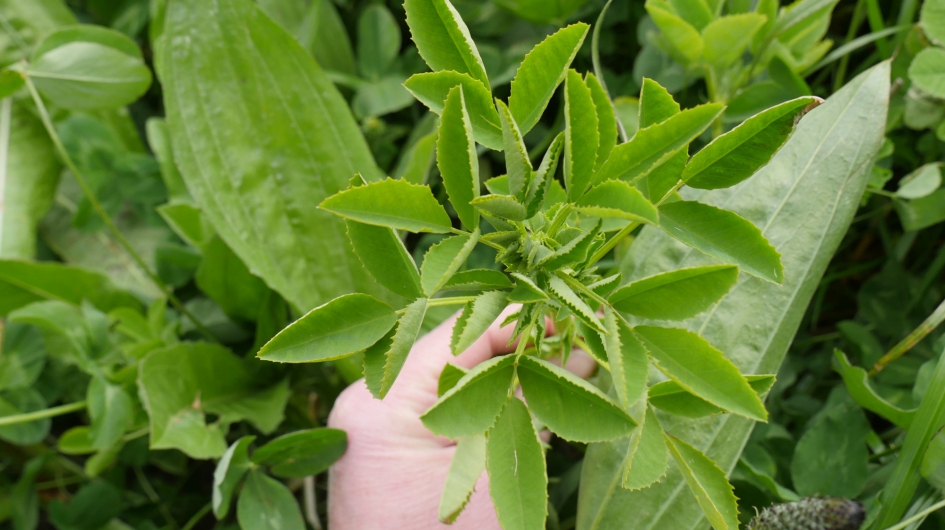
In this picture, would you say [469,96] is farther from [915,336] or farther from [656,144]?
[915,336]

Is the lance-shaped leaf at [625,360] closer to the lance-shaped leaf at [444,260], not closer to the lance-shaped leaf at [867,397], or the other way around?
the lance-shaped leaf at [444,260]

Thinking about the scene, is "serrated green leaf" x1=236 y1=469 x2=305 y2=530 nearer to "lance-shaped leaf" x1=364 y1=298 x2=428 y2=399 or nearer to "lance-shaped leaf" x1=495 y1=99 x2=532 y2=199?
"lance-shaped leaf" x1=364 y1=298 x2=428 y2=399

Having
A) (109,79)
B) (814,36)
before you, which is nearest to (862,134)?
(814,36)

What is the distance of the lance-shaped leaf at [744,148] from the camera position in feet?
→ 1.32

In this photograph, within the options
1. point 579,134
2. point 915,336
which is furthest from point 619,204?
point 915,336

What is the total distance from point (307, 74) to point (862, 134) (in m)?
0.68

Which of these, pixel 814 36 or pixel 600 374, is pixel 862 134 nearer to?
pixel 814 36

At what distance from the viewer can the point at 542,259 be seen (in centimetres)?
40

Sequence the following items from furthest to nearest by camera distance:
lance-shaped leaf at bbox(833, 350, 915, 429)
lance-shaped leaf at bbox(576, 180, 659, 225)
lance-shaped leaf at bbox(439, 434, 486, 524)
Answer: lance-shaped leaf at bbox(833, 350, 915, 429) → lance-shaped leaf at bbox(439, 434, 486, 524) → lance-shaped leaf at bbox(576, 180, 659, 225)

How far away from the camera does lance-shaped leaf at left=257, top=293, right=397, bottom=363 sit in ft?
1.36

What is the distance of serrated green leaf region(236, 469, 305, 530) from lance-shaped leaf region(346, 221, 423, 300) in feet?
1.49

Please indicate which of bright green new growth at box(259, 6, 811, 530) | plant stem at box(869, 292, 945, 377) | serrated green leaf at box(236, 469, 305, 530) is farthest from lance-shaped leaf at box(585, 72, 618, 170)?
serrated green leaf at box(236, 469, 305, 530)

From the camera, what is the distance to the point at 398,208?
0.40 metres

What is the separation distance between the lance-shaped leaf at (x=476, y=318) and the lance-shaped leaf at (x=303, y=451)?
1.30 ft
